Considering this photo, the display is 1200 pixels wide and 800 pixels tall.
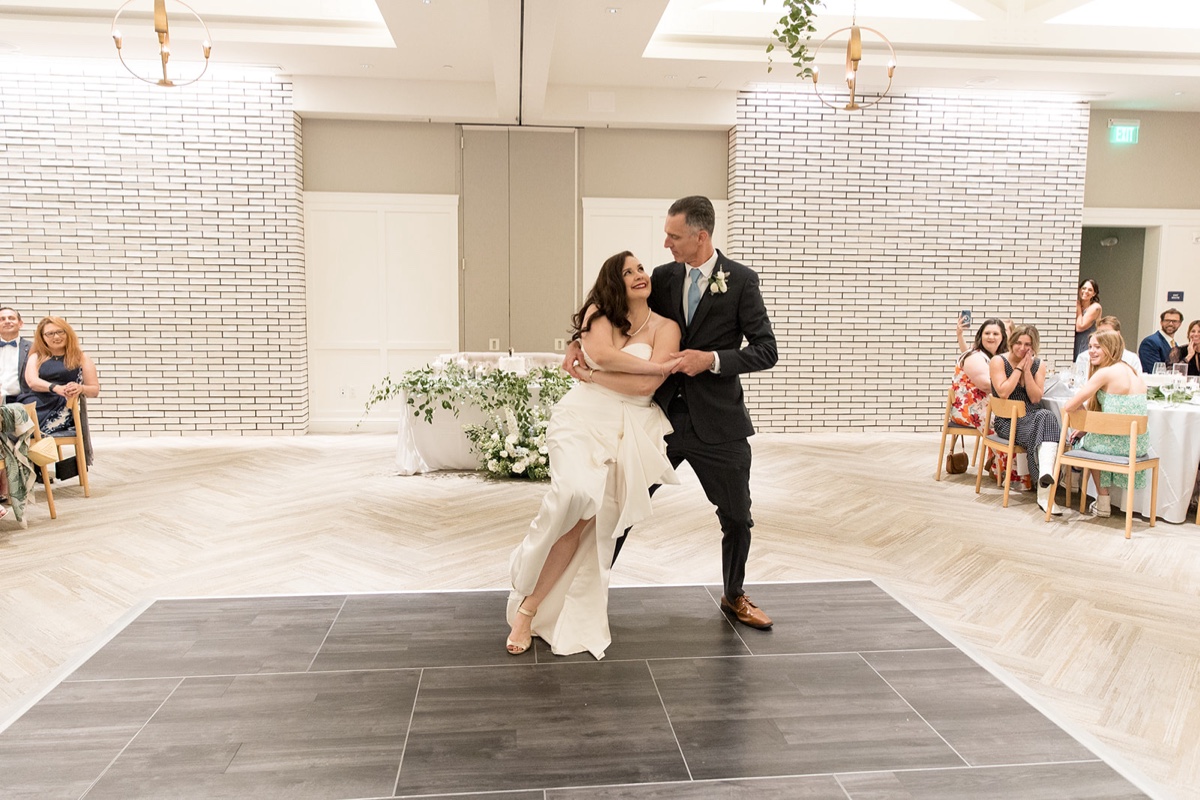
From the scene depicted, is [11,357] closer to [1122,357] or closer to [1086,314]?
[1122,357]

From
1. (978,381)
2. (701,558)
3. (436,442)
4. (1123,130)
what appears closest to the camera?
(701,558)

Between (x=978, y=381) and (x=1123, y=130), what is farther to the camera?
(x=1123, y=130)

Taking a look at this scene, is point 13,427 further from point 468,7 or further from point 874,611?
point 874,611

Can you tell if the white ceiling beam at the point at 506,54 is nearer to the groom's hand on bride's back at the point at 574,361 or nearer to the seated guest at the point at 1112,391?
the groom's hand on bride's back at the point at 574,361

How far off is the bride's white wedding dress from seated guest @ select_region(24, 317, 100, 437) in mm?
4873

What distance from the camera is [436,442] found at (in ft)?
24.2

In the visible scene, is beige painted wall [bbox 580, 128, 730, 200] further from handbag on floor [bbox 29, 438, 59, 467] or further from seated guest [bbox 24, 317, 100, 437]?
handbag on floor [bbox 29, 438, 59, 467]

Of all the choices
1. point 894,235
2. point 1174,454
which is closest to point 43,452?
point 1174,454

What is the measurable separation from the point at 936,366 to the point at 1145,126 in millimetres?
3986

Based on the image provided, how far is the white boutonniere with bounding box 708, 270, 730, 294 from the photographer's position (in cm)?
341

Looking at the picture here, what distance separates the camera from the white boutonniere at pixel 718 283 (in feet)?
11.2

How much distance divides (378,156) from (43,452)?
5189 millimetres

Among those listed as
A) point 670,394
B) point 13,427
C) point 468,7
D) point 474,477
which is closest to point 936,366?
point 474,477

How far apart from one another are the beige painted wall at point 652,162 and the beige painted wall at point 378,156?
1639mm
